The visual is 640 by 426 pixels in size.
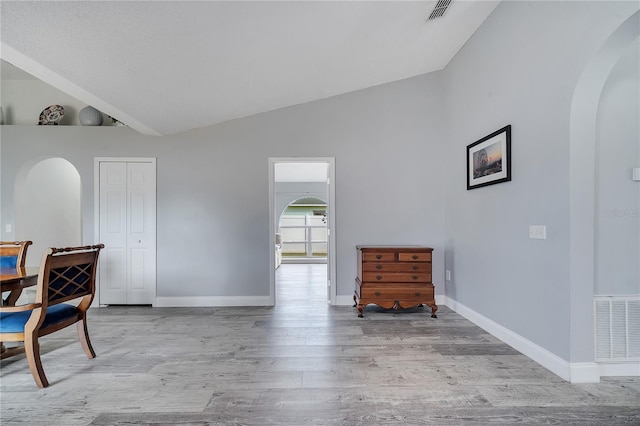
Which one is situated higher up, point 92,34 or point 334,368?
point 92,34

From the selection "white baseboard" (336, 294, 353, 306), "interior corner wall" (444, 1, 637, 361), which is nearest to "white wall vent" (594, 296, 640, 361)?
"interior corner wall" (444, 1, 637, 361)

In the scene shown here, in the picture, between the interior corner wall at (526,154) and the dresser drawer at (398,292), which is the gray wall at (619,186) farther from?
the dresser drawer at (398,292)

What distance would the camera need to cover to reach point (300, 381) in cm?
221

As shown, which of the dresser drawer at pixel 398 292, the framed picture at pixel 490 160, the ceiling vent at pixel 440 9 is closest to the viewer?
the ceiling vent at pixel 440 9

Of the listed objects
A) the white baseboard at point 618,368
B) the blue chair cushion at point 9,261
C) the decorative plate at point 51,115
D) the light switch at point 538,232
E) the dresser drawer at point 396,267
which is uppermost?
the decorative plate at point 51,115

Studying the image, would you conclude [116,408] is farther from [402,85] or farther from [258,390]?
[402,85]

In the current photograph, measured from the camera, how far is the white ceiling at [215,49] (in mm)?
2135

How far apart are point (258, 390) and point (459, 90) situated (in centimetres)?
394

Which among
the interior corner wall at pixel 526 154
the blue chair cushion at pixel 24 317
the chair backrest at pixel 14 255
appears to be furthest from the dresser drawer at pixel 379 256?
the chair backrest at pixel 14 255

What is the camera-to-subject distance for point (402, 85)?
169 inches

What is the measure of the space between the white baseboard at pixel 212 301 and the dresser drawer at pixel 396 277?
1.49m

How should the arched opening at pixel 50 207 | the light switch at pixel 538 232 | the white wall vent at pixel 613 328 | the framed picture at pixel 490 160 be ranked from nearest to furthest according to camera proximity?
the white wall vent at pixel 613 328 < the light switch at pixel 538 232 < the framed picture at pixel 490 160 < the arched opening at pixel 50 207

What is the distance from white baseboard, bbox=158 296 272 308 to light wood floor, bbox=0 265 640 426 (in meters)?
0.80

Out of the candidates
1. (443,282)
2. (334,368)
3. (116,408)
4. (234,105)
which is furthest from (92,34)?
(443,282)
